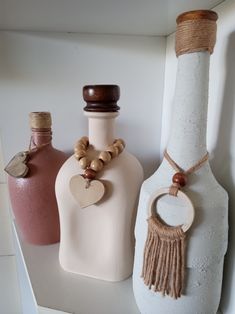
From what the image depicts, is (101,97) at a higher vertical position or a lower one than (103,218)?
higher

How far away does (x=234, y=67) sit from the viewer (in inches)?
12.9

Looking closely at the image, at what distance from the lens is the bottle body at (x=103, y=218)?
0.39 m

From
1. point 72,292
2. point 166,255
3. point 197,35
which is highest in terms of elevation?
point 197,35

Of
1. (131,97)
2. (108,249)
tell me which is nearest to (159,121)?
(131,97)

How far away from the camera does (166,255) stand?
304mm

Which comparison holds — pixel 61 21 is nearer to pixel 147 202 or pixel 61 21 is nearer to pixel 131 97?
pixel 131 97

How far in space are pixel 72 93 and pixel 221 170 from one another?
322mm

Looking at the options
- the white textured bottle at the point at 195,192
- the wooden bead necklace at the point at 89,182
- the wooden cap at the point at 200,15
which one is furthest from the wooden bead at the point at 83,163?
the wooden cap at the point at 200,15

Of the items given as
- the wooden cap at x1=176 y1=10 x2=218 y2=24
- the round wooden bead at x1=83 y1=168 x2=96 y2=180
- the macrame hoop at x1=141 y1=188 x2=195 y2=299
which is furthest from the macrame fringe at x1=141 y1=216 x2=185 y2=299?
the wooden cap at x1=176 y1=10 x2=218 y2=24

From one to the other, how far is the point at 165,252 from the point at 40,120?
0.29 meters

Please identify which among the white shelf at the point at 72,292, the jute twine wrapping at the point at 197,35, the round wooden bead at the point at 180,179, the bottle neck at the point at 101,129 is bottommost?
the white shelf at the point at 72,292

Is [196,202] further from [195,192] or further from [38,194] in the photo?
[38,194]

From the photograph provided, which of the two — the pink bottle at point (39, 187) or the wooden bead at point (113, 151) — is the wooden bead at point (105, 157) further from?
the pink bottle at point (39, 187)

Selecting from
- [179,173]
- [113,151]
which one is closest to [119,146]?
[113,151]
